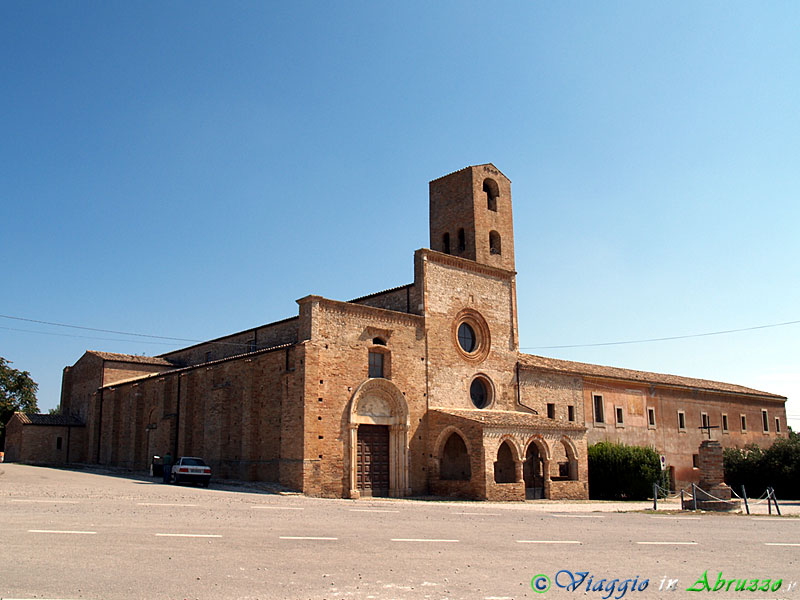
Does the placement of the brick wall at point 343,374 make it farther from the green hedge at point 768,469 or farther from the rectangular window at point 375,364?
the green hedge at point 768,469

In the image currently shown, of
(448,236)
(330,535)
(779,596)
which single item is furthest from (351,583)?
(448,236)

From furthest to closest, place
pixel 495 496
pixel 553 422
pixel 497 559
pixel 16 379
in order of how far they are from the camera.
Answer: pixel 16 379 → pixel 553 422 → pixel 495 496 → pixel 497 559

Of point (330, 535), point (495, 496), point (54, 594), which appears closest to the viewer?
point (54, 594)

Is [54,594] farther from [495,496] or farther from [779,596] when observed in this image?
[495,496]

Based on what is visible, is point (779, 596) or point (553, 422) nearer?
point (779, 596)

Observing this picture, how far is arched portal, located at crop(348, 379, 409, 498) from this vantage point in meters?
26.7

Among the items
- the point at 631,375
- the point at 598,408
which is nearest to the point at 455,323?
the point at 598,408

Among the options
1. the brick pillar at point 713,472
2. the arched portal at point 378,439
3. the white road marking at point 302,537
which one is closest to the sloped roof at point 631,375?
the arched portal at point 378,439

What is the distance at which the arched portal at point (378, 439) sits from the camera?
87.7 feet

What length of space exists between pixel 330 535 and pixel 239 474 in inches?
675

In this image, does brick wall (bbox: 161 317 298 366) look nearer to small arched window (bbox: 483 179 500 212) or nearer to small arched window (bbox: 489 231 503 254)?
small arched window (bbox: 489 231 503 254)

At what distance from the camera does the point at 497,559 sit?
1034 cm

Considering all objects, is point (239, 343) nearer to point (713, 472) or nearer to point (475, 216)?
point (475, 216)

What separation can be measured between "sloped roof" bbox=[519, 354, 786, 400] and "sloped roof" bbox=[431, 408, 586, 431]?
353 centimetres
